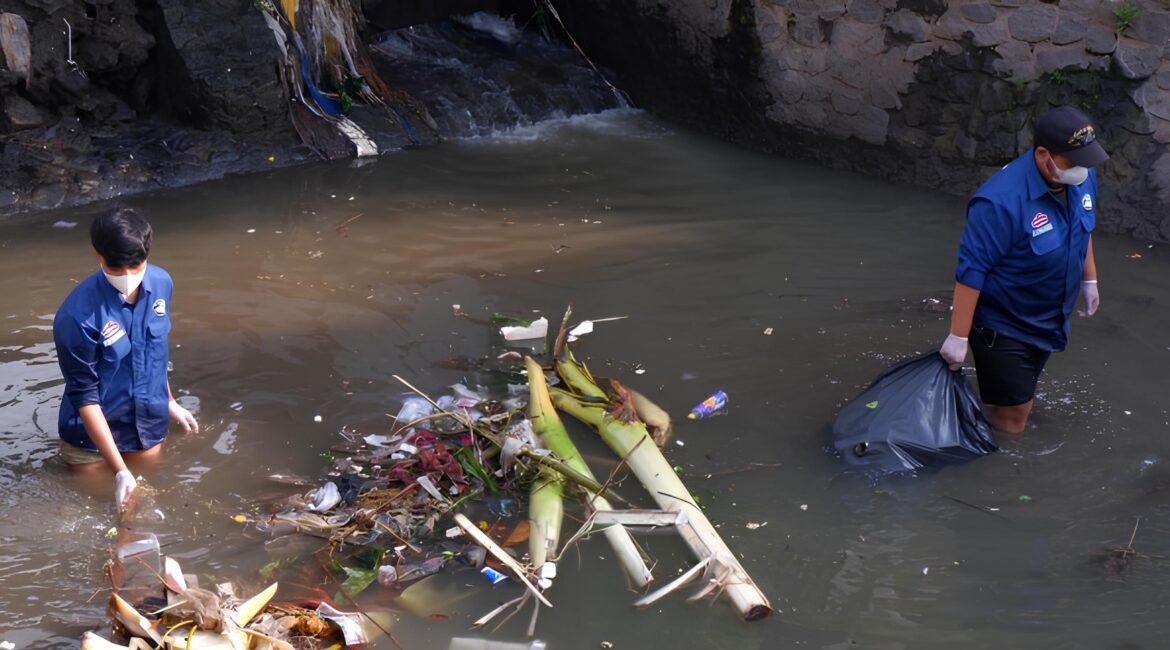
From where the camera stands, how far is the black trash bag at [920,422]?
16.5 ft

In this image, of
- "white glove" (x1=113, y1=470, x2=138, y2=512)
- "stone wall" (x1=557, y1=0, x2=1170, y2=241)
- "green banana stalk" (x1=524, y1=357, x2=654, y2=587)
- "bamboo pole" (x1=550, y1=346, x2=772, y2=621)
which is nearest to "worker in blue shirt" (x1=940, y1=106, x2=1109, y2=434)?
"bamboo pole" (x1=550, y1=346, x2=772, y2=621)

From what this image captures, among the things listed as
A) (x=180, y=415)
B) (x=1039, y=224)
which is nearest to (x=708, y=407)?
(x=1039, y=224)

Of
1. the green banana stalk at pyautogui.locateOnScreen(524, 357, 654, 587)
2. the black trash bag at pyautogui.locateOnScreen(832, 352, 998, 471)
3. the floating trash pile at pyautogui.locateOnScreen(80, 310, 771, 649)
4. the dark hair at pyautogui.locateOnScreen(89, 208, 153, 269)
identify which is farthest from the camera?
the black trash bag at pyautogui.locateOnScreen(832, 352, 998, 471)

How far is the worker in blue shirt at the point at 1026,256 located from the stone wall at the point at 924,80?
3.21 meters

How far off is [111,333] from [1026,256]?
12.9ft

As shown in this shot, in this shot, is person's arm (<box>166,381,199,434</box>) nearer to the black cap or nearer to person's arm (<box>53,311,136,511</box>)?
person's arm (<box>53,311,136,511</box>)

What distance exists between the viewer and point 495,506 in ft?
16.2

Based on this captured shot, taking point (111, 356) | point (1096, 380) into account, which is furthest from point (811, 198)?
point (111, 356)

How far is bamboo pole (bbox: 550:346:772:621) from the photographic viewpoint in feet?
14.0

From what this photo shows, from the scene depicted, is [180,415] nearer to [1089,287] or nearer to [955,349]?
[955,349]

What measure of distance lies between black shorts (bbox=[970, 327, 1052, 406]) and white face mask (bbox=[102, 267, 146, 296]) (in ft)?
12.2

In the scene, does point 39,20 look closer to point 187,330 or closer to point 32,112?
point 32,112

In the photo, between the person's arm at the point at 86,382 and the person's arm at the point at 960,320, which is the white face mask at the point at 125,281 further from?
the person's arm at the point at 960,320

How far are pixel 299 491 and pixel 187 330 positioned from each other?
1993 mm
